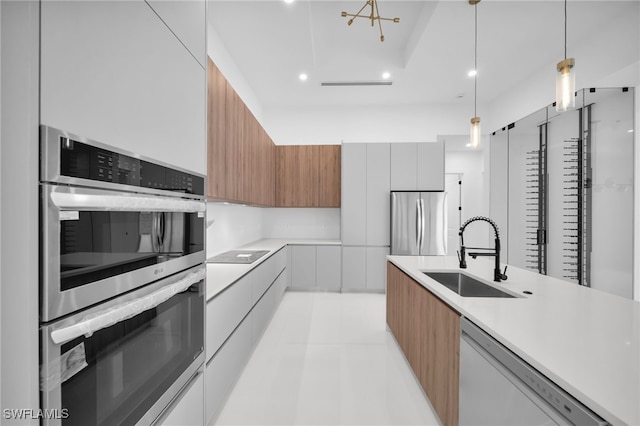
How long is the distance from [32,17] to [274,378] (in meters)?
→ 2.34

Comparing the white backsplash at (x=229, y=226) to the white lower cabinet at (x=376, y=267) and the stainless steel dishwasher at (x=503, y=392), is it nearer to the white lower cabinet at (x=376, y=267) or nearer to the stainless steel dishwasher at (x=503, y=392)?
the white lower cabinet at (x=376, y=267)

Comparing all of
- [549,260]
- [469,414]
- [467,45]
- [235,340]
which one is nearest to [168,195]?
[235,340]

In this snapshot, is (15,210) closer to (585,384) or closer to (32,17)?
(32,17)

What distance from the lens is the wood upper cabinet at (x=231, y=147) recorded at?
6.37 ft

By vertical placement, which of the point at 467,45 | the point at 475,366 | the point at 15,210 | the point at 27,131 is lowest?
the point at 475,366

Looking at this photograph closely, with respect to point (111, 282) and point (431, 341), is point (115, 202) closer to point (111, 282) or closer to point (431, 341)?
point (111, 282)

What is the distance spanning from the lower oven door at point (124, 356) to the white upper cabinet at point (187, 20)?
1.04 metres

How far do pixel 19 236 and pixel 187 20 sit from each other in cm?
112

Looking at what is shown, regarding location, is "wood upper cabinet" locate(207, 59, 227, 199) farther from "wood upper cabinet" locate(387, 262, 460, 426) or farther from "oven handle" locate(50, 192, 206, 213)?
"wood upper cabinet" locate(387, 262, 460, 426)

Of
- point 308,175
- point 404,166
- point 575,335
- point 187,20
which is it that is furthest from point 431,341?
point 308,175

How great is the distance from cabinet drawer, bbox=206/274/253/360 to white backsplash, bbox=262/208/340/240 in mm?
2816

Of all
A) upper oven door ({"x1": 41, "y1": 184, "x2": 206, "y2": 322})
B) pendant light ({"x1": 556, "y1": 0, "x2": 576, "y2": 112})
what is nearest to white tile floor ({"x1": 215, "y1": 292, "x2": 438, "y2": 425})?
upper oven door ({"x1": 41, "y1": 184, "x2": 206, "y2": 322})

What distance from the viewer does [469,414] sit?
1.23m

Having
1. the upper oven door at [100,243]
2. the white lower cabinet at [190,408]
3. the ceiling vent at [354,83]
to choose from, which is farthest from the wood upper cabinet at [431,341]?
the ceiling vent at [354,83]
